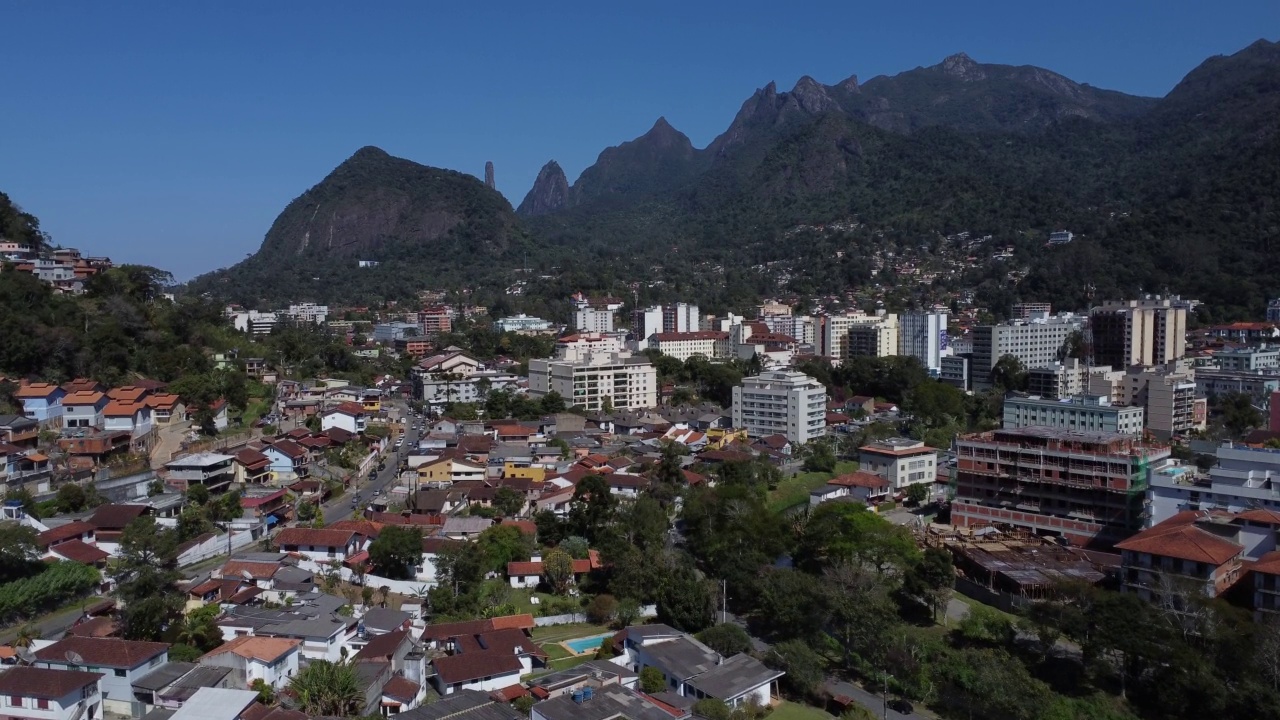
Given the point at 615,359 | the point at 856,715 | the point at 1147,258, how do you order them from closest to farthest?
the point at 856,715, the point at 615,359, the point at 1147,258

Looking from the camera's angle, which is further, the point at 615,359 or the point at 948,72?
the point at 948,72

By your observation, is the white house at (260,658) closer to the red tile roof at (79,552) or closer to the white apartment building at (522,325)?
the red tile roof at (79,552)

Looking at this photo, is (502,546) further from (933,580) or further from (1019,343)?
(1019,343)

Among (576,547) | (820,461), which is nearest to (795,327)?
(820,461)

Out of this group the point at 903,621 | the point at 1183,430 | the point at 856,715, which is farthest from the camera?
the point at 1183,430

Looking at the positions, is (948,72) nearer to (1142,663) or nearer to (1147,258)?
(1147,258)

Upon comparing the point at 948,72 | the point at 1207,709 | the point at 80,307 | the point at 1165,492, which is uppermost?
the point at 948,72

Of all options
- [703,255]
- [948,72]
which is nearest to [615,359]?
[703,255]
